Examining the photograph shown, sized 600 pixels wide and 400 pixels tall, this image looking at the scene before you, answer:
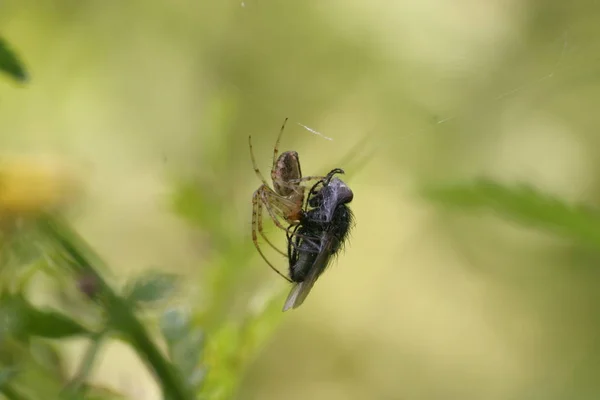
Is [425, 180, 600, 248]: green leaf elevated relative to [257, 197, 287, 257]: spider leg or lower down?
lower down

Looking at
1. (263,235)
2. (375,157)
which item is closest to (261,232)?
(263,235)

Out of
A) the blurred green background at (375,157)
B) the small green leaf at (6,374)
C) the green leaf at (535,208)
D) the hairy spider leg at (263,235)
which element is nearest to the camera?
the small green leaf at (6,374)

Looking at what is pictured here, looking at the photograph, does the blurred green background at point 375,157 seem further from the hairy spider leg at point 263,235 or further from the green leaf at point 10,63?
the green leaf at point 10,63

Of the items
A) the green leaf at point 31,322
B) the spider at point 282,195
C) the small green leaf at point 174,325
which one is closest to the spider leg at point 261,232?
the spider at point 282,195

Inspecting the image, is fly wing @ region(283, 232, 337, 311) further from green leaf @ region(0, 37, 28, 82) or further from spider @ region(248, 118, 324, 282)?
green leaf @ region(0, 37, 28, 82)

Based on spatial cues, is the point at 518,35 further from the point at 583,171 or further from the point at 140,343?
the point at 140,343

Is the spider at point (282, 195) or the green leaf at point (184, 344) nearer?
the green leaf at point (184, 344)

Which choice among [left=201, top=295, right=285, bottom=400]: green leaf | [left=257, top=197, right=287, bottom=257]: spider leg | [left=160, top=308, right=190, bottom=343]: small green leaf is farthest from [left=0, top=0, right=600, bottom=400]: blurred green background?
[left=160, top=308, right=190, bottom=343]: small green leaf
